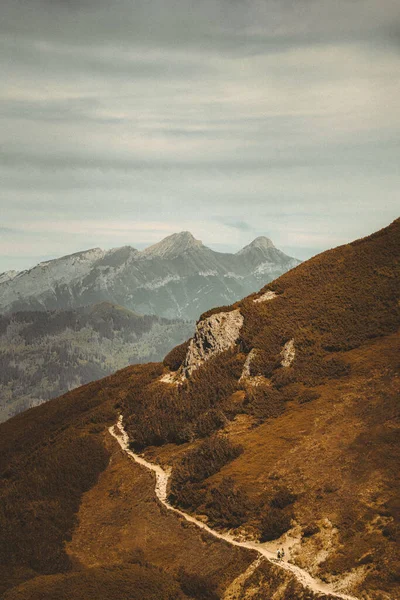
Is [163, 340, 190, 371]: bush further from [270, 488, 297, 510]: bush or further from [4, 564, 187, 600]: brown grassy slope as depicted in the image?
[4, 564, 187, 600]: brown grassy slope

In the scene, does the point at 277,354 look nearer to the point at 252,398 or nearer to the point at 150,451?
the point at 252,398

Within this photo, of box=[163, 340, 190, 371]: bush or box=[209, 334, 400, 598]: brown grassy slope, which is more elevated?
box=[163, 340, 190, 371]: bush

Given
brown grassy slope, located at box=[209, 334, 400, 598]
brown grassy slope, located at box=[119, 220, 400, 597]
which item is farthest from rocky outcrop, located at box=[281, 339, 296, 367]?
brown grassy slope, located at box=[209, 334, 400, 598]

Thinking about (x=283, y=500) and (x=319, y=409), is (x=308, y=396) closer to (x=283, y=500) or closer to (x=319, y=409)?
(x=319, y=409)

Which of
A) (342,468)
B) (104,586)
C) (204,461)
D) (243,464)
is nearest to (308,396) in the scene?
(243,464)

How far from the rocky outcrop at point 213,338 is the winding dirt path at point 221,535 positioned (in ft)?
34.7

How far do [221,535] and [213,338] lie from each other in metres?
24.9

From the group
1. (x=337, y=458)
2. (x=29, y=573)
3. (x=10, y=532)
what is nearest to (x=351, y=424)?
(x=337, y=458)

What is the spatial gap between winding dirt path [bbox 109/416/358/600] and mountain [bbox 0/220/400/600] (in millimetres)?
101

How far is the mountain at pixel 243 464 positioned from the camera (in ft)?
65.6

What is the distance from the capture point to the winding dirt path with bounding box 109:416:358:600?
59.8ft

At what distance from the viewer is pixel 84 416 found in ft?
156

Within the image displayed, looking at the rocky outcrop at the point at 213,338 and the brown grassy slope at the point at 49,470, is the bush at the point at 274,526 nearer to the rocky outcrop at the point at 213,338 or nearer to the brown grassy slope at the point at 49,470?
the brown grassy slope at the point at 49,470

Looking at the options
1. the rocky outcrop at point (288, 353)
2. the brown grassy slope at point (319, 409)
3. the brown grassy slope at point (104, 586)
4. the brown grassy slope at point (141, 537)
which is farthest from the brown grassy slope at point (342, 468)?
the brown grassy slope at point (104, 586)
